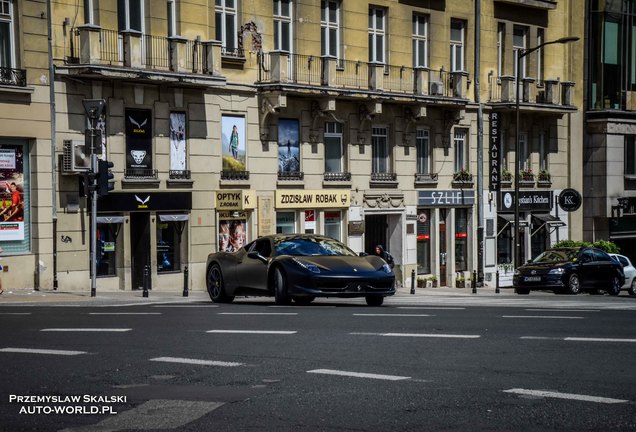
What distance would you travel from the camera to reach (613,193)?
179 feet

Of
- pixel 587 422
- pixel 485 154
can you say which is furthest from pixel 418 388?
pixel 485 154

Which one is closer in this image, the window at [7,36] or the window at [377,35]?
the window at [7,36]

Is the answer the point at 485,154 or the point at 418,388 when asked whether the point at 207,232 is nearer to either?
the point at 485,154

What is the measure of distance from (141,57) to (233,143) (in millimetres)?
5049

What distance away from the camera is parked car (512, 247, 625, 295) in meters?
37.7

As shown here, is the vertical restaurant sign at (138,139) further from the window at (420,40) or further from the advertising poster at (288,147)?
the window at (420,40)

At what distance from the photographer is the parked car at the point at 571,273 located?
37719mm

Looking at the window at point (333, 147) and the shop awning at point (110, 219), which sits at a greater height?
Answer: the window at point (333, 147)

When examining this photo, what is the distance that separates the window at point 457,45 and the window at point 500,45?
2350 millimetres

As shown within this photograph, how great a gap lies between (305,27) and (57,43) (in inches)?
417

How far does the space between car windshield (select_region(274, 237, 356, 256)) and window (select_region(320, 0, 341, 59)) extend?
18373mm

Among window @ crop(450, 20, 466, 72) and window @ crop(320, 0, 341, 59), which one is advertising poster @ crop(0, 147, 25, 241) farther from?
window @ crop(450, 20, 466, 72)

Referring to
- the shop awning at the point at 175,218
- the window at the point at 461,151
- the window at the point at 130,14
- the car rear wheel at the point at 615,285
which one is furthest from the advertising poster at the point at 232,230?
the window at the point at 461,151

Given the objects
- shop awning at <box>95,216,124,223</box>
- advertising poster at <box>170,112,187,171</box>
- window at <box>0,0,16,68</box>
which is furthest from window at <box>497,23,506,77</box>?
window at <box>0,0,16,68</box>
